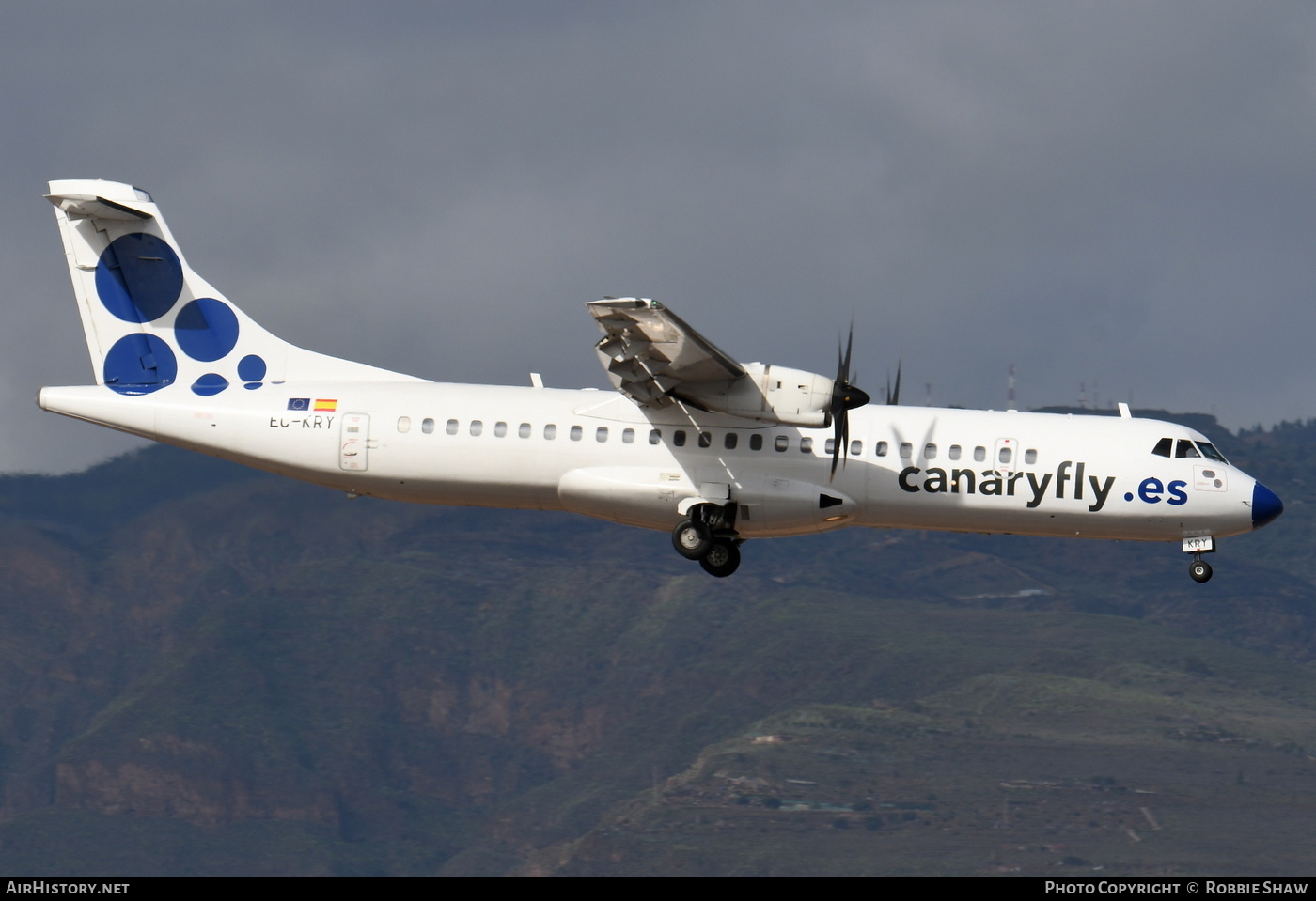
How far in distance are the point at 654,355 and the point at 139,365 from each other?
39.3ft

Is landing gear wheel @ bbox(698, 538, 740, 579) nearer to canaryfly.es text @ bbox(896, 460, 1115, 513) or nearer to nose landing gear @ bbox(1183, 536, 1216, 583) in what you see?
canaryfly.es text @ bbox(896, 460, 1115, 513)

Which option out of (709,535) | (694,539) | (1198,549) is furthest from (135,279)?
(1198,549)

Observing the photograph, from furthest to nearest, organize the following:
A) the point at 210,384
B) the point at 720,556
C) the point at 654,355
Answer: the point at 210,384 < the point at 720,556 < the point at 654,355

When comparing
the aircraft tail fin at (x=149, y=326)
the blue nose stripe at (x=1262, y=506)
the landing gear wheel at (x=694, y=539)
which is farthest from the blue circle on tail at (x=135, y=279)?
the blue nose stripe at (x=1262, y=506)

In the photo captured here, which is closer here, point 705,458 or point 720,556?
point 705,458

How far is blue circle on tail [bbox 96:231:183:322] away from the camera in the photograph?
1443 inches

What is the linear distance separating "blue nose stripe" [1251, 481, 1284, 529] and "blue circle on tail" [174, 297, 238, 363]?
72.0 ft

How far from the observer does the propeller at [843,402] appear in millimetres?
32219

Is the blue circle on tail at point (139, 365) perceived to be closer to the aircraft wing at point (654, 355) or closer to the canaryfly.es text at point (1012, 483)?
→ the aircraft wing at point (654, 355)

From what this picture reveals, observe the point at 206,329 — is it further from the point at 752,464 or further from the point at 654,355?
the point at 752,464

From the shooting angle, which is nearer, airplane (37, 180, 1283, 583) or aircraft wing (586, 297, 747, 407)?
aircraft wing (586, 297, 747, 407)

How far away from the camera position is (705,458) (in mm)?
34125

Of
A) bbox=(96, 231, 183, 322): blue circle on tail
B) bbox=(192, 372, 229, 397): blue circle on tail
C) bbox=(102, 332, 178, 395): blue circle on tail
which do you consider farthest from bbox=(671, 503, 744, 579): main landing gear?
bbox=(96, 231, 183, 322): blue circle on tail
